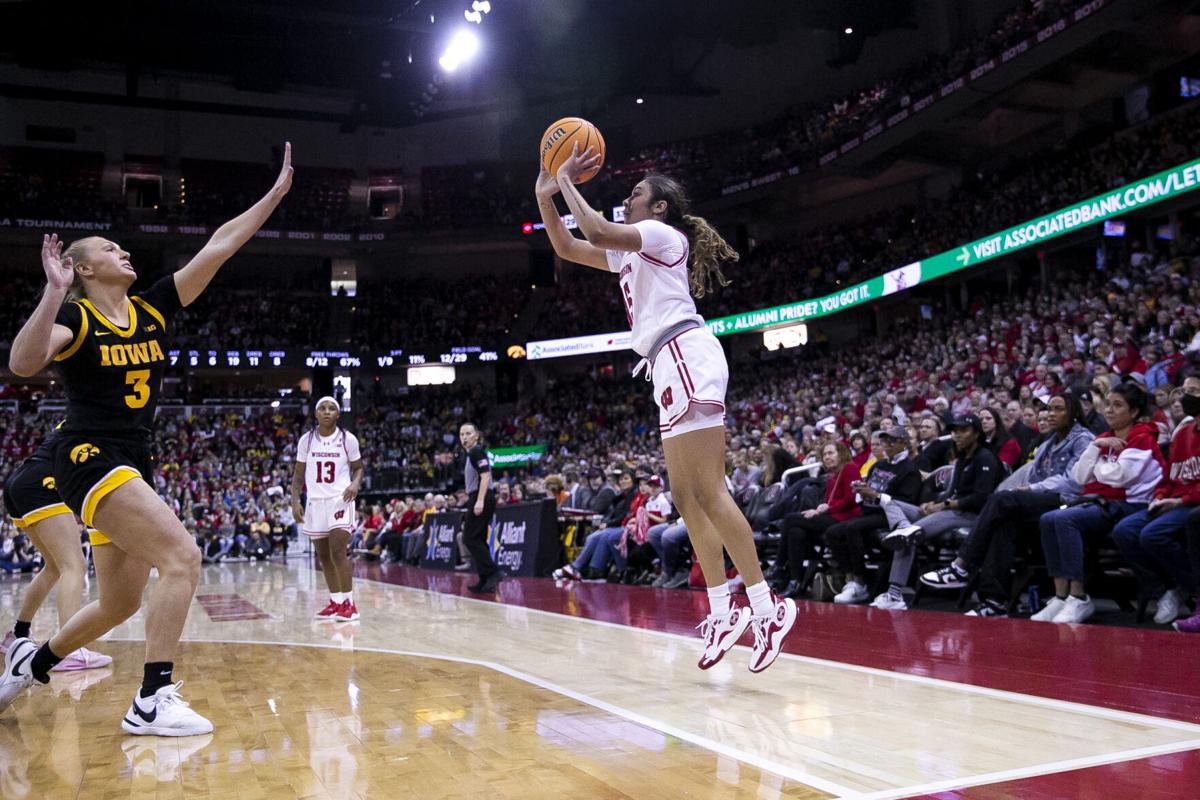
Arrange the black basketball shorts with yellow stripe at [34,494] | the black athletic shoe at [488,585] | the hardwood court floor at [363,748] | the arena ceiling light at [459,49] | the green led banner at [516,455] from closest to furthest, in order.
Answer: the hardwood court floor at [363,748]
the black basketball shorts with yellow stripe at [34,494]
the black athletic shoe at [488,585]
the arena ceiling light at [459,49]
the green led banner at [516,455]

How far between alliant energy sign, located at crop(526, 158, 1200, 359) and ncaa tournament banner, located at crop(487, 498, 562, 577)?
4297mm

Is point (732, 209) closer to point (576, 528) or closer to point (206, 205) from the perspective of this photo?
point (206, 205)

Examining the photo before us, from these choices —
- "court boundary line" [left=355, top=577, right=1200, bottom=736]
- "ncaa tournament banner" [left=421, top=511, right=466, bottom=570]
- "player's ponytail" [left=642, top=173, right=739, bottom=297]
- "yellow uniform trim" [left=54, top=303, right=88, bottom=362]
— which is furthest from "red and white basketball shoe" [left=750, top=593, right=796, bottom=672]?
"ncaa tournament banner" [left=421, top=511, right=466, bottom=570]

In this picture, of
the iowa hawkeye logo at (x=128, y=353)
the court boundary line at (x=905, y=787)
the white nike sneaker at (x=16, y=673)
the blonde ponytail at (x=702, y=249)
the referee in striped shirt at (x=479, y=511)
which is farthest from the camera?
the referee in striped shirt at (x=479, y=511)

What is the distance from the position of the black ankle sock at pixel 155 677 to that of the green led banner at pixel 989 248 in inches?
684

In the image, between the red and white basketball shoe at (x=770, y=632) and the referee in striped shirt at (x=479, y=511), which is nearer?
the red and white basketball shoe at (x=770, y=632)

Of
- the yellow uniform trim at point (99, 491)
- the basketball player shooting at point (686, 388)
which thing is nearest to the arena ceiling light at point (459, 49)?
A: the basketball player shooting at point (686, 388)

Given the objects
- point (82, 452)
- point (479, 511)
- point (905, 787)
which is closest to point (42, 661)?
point (82, 452)

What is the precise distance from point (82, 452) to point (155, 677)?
2.83ft

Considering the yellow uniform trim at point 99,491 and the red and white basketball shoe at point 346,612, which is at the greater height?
the yellow uniform trim at point 99,491

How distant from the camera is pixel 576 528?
13.2 m

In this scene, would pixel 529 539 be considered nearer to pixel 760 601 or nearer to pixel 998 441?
pixel 998 441

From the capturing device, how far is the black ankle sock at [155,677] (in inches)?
131

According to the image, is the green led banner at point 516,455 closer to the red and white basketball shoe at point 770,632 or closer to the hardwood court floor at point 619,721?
the hardwood court floor at point 619,721
